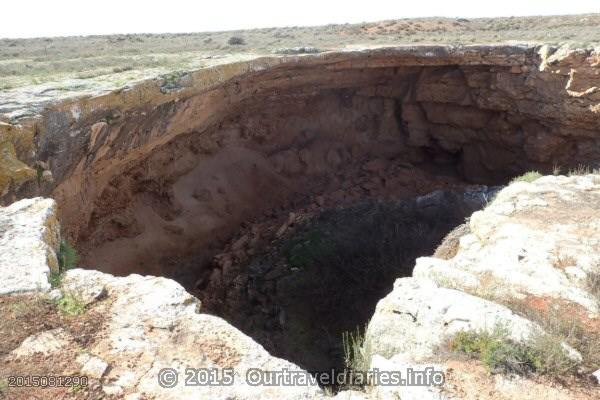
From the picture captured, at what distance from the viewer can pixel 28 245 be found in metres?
3.81

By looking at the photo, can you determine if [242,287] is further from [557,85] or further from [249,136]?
[557,85]

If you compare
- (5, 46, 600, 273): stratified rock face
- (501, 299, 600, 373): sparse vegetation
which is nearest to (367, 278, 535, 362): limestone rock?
(501, 299, 600, 373): sparse vegetation

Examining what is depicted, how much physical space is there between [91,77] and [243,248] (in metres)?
4.35

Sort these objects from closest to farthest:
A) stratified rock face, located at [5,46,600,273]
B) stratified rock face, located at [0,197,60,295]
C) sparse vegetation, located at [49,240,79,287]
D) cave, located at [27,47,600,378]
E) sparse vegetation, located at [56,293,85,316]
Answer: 1. sparse vegetation, located at [56,293,85,316]
2. stratified rock face, located at [0,197,60,295]
3. sparse vegetation, located at [49,240,79,287]
4. stratified rock face, located at [5,46,600,273]
5. cave, located at [27,47,600,378]

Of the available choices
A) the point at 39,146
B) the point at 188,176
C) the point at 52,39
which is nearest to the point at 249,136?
the point at 188,176

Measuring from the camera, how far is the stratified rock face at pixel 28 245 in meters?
3.39

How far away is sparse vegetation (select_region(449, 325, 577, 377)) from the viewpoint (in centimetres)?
322

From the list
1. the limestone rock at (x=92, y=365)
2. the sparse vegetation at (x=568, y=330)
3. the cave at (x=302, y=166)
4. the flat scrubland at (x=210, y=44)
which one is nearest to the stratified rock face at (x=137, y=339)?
the limestone rock at (x=92, y=365)

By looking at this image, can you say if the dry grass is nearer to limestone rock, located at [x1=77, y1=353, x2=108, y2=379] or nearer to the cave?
the cave

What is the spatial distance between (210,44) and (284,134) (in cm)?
531

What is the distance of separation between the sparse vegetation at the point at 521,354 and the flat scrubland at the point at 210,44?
18.6ft

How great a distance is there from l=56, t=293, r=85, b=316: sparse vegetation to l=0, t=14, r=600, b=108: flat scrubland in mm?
4092

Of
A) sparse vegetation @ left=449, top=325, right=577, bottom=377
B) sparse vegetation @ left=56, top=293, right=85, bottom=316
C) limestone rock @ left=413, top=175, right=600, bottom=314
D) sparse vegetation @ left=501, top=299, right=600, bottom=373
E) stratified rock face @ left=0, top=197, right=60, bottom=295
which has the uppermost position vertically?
stratified rock face @ left=0, top=197, right=60, bottom=295
